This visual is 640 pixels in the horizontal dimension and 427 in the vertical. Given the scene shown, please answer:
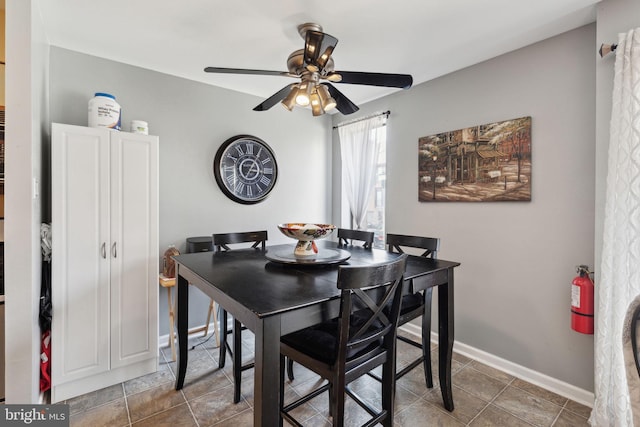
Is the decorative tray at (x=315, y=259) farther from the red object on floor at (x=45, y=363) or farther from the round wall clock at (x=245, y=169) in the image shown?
the red object on floor at (x=45, y=363)

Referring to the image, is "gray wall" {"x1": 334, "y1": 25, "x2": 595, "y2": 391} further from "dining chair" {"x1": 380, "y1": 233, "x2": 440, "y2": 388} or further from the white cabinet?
the white cabinet

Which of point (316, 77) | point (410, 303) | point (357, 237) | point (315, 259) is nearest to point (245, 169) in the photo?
point (357, 237)

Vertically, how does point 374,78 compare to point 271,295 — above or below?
above

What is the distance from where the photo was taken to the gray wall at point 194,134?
2.41 meters

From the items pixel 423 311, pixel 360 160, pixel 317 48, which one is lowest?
pixel 423 311

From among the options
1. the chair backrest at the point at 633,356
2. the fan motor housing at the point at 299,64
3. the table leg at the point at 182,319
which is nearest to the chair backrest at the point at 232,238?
the table leg at the point at 182,319

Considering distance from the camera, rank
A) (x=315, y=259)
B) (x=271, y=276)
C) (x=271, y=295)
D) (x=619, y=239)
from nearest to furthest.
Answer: (x=271, y=295) < (x=271, y=276) < (x=619, y=239) < (x=315, y=259)

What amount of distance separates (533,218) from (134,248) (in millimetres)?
3031

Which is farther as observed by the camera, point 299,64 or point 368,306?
point 299,64

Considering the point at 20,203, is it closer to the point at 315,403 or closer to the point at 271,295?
the point at 271,295

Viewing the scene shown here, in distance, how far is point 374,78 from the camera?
1859 millimetres

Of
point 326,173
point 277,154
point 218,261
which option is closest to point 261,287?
point 218,261

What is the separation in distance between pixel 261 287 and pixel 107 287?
4.89ft

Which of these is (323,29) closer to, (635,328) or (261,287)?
(261,287)
